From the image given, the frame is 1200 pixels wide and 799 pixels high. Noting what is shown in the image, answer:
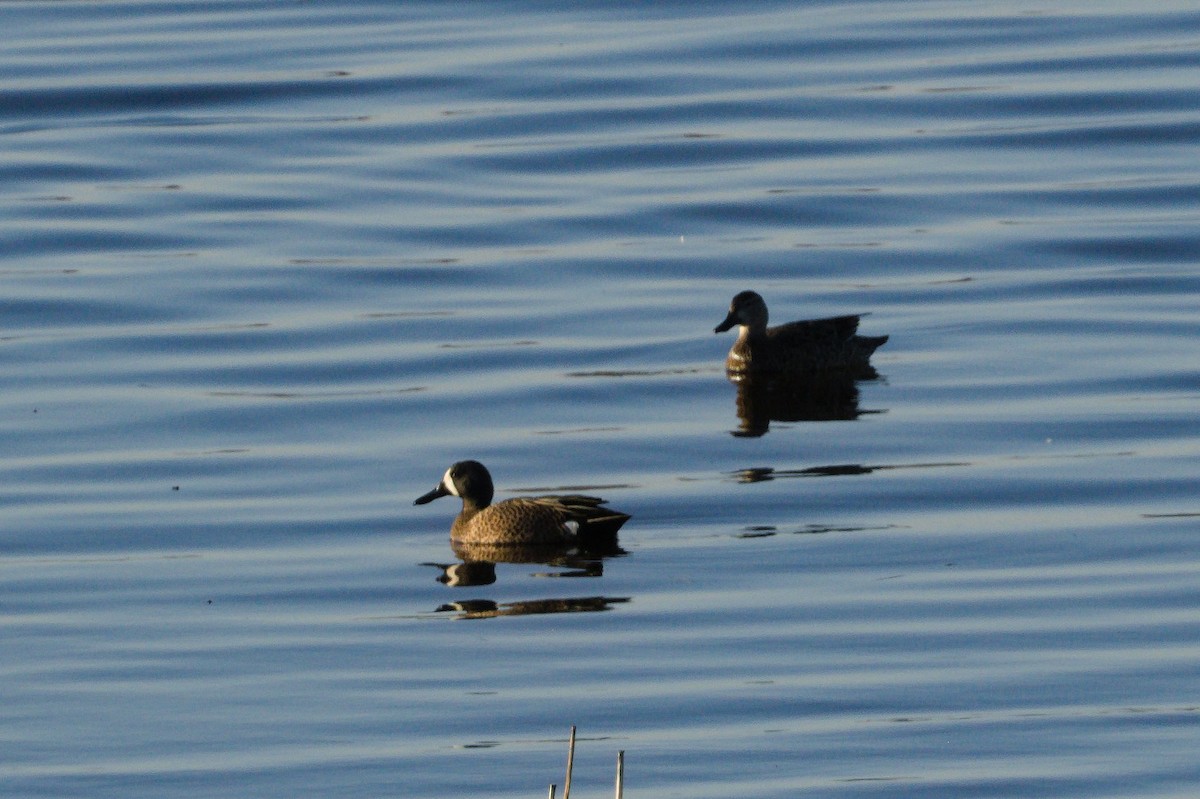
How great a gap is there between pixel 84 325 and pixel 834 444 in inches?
241

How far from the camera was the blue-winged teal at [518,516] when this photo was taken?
11.6m

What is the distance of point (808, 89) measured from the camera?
2586 centimetres

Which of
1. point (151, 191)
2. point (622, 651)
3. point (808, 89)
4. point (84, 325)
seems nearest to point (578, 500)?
point (622, 651)

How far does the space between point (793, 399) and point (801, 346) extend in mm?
640

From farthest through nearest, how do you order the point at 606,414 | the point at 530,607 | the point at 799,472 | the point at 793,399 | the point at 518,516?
the point at 793,399, the point at 606,414, the point at 799,472, the point at 518,516, the point at 530,607

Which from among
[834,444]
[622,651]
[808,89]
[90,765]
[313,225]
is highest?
[808,89]

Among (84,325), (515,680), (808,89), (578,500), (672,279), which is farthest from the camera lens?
(808,89)

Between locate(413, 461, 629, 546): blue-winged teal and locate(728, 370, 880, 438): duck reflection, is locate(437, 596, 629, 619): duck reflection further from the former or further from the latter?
locate(728, 370, 880, 438): duck reflection

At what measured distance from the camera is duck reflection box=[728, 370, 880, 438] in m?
14.6

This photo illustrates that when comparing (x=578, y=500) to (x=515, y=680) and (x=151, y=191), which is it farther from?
(x=151, y=191)

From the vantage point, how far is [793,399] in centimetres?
1541

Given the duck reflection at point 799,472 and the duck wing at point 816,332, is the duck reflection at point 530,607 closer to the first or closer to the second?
the duck reflection at point 799,472

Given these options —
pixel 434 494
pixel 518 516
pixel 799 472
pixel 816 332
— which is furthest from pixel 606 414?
pixel 518 516

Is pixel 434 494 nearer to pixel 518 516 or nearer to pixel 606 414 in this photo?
pixel 518 516
